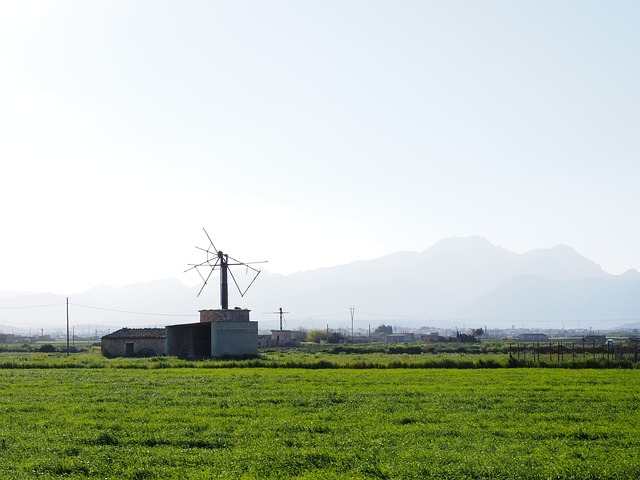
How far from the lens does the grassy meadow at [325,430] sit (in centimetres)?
1522

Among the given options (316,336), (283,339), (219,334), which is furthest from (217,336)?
(316,336)

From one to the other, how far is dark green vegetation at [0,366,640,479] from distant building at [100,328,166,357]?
147ft

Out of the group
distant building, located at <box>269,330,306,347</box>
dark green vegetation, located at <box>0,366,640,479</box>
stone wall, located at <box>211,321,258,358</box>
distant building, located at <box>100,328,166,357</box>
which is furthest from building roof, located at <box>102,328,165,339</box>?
distant building, located at <box>269,330,306,347</box>

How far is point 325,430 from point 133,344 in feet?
203

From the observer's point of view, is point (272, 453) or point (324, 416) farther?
point (324, 416)

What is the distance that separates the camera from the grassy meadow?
49.9 ft

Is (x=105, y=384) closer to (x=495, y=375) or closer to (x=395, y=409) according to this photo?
(x=395, y=409)

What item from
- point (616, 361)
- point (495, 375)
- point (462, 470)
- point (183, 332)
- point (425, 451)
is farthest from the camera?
point (183, 332)

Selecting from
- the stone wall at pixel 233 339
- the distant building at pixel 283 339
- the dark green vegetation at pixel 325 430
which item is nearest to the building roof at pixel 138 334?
the stone wall at pixel 233 339

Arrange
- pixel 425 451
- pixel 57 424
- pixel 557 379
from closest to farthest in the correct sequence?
pixel 425 451
pixel 57 424
pixel 557 379

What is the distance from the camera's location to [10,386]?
108ft

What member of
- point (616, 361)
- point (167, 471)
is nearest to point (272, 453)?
point (167, 471)

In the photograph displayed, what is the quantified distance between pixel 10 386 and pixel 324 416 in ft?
60.7

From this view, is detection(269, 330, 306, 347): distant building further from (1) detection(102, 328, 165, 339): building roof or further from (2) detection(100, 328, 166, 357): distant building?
(2) detection(100, 328, 166, 357): distant building
